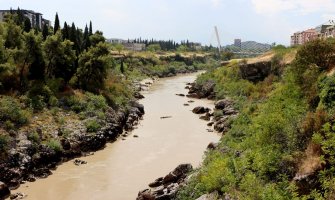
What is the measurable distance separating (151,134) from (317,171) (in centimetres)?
2808

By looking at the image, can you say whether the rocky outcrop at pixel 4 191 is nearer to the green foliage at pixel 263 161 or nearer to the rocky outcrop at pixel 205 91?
the green foliage at pixel 263 161

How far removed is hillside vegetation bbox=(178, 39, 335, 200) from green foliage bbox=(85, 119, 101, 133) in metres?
14.4

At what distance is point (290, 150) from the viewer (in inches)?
802

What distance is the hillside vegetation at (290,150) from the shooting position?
17.1 metres

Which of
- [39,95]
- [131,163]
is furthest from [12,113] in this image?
[131,163]

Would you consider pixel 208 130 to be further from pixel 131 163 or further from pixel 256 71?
pixel 256 71

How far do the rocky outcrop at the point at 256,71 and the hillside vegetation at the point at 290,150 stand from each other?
84.1 feet

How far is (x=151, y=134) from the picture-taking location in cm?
4384

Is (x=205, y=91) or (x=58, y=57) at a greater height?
(x=58, y=57)

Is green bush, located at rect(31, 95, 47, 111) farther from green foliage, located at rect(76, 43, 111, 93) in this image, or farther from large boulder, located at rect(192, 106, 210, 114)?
large boulder, located at rect(192, 106, 210, 114)

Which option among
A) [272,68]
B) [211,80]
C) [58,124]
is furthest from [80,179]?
[211,80]

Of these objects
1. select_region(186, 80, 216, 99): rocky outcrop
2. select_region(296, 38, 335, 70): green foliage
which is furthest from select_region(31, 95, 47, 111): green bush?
select_region(186, 80, 216, 99): rocky outcrop

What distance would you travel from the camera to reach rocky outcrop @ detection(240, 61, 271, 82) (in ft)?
185

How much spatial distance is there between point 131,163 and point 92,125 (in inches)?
298
